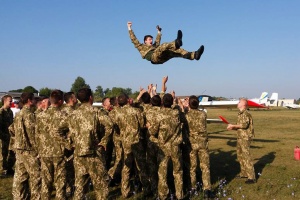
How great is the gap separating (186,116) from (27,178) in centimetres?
383

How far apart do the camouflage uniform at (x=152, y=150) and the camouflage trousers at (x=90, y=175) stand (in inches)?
72.7

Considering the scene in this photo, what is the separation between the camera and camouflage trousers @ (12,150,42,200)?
553 cm

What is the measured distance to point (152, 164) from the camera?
6605 millimetres

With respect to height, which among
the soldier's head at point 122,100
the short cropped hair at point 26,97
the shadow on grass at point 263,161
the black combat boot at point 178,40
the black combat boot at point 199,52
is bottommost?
the shadow on grass at point 263,161

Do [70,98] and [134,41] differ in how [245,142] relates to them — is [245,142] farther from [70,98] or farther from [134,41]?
[70,98]

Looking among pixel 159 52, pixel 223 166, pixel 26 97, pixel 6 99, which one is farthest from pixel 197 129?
pixel 6 99

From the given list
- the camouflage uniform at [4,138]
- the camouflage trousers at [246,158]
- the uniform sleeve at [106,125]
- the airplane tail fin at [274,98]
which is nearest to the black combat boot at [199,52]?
the uniform sleeve at [106,125]

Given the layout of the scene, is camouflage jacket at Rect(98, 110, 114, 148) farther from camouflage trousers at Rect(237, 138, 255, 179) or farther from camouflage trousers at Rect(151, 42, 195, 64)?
camouflage trousers at Rect(237, 138, 255, 179)

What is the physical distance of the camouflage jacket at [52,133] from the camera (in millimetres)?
5180

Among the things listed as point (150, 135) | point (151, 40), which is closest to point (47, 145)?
point (150, 135)

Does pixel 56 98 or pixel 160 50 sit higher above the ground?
pixel 160 50

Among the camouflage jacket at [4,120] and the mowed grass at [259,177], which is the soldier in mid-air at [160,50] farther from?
the camouflage jacket at [4,120]

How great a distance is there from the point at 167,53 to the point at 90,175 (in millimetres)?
3494

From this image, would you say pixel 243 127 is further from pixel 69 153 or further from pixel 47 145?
pixel 47 145
